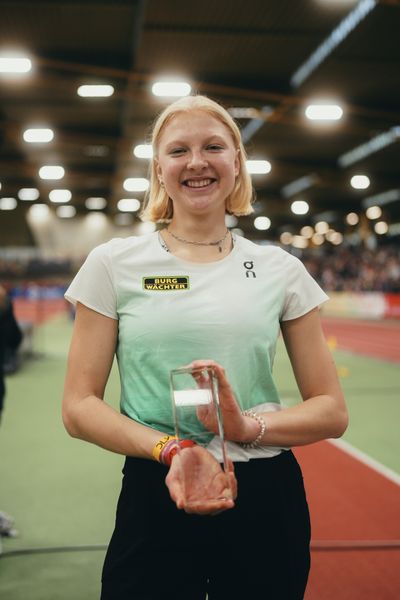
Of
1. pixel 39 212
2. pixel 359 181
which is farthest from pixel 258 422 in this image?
pixel 39 212

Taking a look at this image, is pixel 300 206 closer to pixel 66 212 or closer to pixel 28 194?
pixel 66 212

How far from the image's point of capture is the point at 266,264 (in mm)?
1583

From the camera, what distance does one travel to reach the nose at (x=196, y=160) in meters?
1.51

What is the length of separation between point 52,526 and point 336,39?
1021 cm

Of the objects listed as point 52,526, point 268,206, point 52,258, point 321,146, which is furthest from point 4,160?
Result: point 52,526

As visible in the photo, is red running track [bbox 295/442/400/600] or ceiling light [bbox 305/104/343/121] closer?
red running track [bbox 295/442/400/600]

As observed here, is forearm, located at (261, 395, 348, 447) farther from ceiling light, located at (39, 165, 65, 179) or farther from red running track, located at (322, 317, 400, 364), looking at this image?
ceiling light, located at (39, 165, 65, 179)

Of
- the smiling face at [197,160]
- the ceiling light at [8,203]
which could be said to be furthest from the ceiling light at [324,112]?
the ceiling light at [8,203]

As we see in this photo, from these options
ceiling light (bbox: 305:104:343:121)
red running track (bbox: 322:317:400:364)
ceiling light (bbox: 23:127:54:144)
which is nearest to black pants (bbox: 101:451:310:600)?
red running track (bbox: 322:317:400:364)

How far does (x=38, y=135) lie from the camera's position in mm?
18219

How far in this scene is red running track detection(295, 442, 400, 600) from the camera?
336 cm

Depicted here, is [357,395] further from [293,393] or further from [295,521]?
[295,521]

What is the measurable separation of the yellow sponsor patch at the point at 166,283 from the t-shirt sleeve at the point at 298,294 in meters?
0.27

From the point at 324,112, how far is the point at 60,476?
1279 centimetres
